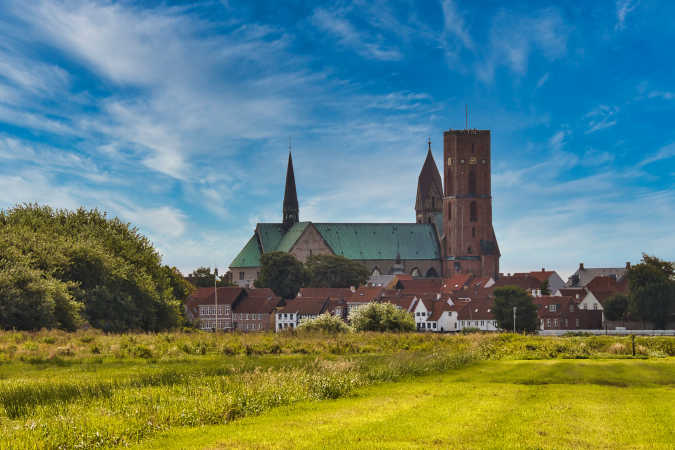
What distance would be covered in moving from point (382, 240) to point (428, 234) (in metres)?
10.4

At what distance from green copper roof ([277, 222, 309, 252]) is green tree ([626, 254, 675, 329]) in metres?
73.7

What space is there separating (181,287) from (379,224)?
95.0 meters

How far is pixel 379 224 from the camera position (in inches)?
6240

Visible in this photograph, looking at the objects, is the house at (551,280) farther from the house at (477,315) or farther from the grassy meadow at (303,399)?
the grassy meadow at (303,399)

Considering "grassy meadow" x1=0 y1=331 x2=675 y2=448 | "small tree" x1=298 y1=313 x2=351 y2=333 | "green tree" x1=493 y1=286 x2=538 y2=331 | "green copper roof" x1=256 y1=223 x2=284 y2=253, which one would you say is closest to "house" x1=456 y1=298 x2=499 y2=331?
"green tree" x1=493 y1=286 x2=538 y2=331

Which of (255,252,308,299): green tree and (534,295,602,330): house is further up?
(255,252,308,299): green tree

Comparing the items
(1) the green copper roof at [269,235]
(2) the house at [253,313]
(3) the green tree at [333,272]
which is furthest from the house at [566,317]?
(1) the green copper roof at [269,235]

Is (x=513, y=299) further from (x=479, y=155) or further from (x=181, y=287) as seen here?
(x=479, y=155)

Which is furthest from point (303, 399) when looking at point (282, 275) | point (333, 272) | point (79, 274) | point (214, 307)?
point (333, 272)

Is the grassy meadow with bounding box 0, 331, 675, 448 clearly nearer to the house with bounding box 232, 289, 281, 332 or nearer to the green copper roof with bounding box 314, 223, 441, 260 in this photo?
the house with bounding box 232, 289, 281, 332

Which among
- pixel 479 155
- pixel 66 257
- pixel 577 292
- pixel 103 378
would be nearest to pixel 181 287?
pixel 66 257

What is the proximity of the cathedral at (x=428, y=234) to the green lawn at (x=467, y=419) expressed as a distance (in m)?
125

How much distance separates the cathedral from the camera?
142 m

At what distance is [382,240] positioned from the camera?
511 feet
